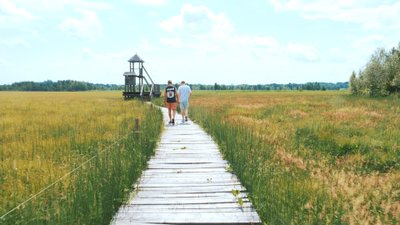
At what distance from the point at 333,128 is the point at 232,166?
25.5ft

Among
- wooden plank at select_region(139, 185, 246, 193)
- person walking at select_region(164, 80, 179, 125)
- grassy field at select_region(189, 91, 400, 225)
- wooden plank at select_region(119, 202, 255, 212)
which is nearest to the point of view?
grassy field at select_region(189, 91, 400, 225)

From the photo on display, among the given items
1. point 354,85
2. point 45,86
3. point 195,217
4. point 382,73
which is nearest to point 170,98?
point 195,217

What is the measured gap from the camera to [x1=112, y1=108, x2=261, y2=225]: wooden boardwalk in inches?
170

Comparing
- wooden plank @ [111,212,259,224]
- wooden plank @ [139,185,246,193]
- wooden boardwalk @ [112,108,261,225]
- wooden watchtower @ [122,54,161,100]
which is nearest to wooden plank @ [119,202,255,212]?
wooden boardwalk @ [112,108,261,225]

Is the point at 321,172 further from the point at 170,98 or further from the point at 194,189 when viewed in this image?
the point at 170,98

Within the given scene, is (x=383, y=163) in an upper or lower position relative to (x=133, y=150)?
lower

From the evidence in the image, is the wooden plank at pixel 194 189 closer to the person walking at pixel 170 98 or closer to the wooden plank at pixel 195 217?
the wooden plank at pixel 195 217

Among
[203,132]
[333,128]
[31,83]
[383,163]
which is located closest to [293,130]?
[333,128]

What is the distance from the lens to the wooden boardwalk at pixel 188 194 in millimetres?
4328

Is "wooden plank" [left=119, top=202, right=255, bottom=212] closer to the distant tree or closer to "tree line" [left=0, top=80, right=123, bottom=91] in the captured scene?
the distant tree

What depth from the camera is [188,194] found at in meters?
5.22

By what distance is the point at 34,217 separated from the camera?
12.1 feet

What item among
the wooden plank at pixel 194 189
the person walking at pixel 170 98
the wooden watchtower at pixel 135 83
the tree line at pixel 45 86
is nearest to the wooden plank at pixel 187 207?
the wooden plank at pixel 194 189

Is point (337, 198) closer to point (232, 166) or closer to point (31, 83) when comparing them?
point (232, 166)
